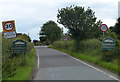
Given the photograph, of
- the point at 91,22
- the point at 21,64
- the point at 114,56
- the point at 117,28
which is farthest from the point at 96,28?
the point at 21,64

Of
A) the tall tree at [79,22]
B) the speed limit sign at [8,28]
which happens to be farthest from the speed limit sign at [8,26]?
the tall tree at [79,22]

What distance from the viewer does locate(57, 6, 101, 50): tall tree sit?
1567 inches

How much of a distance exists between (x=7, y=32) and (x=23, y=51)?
4.15 metres

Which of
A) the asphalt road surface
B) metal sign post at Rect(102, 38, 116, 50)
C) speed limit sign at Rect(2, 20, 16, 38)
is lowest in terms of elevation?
the asphalt road surface

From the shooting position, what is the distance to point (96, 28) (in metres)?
40.7

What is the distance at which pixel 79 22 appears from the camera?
131 ft

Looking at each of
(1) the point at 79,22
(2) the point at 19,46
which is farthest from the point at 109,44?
(1) the point at 79,22

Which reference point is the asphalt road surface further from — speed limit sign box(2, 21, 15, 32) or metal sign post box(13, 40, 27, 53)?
speed limit sign box(2, 21, 15, 32)

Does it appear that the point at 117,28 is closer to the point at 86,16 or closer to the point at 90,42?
the point at 86,16

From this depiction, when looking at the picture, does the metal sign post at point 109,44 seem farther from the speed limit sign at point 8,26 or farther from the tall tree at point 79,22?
the tall tree at point 79,22

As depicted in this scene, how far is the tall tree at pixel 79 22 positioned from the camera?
3981 cm

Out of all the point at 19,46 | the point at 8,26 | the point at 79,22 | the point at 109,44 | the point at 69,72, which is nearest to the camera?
the point at 8,26

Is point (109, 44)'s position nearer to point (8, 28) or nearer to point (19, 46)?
point (19, 46)

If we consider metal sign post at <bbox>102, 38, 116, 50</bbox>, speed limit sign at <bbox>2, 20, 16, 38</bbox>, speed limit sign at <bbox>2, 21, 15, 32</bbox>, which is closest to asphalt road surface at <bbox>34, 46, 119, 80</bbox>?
metal sign post at <bbox>102, 38, 116, 50</bbox>
